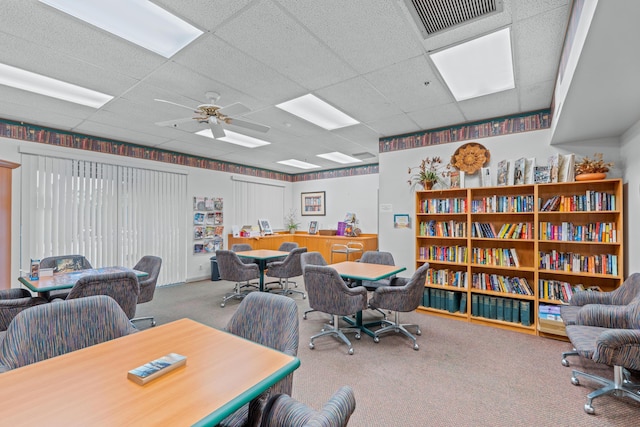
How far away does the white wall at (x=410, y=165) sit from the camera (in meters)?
3.85

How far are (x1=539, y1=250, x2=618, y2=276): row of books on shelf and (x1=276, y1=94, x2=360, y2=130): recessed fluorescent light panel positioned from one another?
121 inches

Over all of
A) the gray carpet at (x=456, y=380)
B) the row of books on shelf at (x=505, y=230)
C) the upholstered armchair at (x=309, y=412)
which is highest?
the row of books on shelf at (x=505, y=230)

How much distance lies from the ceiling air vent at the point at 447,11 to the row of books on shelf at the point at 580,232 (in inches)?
107

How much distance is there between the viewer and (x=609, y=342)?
1.96 metres

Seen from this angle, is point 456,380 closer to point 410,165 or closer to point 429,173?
point 429,173

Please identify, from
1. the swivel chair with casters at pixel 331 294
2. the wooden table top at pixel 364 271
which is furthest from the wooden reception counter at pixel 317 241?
the swivel chair with casters at pixel 331 294

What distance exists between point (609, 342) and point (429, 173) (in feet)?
9.59

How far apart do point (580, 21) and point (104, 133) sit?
5.97m

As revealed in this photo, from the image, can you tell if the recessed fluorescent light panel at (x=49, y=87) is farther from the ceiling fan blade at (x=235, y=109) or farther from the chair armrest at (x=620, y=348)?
the chair armrest at (x=620, y=348)

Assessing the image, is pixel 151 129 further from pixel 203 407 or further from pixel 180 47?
pixel 203 407

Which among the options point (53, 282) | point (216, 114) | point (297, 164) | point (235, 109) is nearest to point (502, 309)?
point (235, 109)

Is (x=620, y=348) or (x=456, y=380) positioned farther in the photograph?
(x=456, y=380)

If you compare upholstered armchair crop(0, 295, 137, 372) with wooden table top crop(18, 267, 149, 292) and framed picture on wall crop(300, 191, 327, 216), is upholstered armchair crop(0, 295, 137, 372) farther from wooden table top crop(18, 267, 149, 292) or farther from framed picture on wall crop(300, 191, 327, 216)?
framed picture on wall crop(300, 191, 327, 216)

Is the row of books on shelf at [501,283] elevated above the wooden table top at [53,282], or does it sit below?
below
